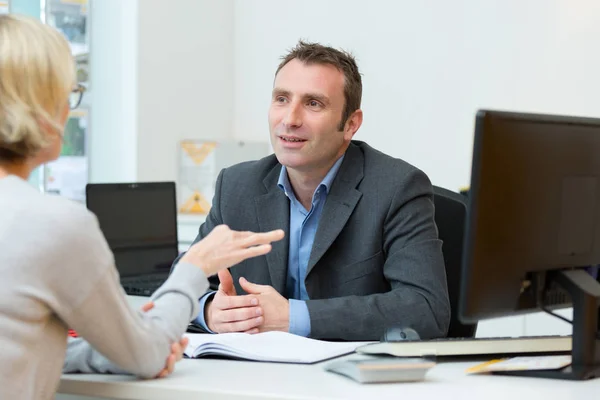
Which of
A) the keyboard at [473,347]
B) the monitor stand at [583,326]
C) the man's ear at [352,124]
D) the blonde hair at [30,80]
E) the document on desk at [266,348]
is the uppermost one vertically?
the blonde hair at [30,80]

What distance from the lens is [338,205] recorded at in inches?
89.1

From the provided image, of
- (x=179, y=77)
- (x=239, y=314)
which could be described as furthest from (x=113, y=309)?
(x=179, y=77)

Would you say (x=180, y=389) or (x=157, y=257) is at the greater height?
(x=180, y=389)

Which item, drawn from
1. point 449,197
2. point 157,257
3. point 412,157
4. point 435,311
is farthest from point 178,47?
point 435,311

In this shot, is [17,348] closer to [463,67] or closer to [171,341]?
[171,341]

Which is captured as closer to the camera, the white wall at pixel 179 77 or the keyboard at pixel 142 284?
the keyboard at pixel 142 284

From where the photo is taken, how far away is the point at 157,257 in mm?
3240

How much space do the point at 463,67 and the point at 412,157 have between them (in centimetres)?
50

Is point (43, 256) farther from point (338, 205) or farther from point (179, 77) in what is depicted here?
point (179, 77)

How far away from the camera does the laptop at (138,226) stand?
3.11 meters

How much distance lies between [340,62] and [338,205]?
0.41 m

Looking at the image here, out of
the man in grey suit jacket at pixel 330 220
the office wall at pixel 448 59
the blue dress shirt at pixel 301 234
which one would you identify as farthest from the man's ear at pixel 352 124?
the office wall at pixel 448 59

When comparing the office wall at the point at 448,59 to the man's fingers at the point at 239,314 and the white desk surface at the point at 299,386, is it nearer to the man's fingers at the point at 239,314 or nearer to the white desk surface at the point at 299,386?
the man's fingers at the point at 239,314

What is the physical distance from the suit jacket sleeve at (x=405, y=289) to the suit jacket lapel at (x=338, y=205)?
107 millimetres
